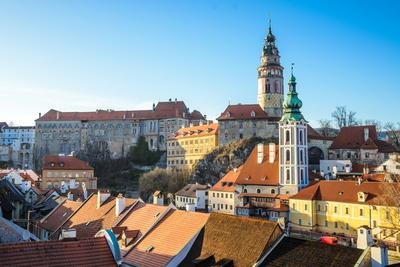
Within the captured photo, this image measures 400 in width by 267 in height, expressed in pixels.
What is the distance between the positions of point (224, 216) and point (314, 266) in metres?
4.78

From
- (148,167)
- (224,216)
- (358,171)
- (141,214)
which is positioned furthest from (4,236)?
(148,167)

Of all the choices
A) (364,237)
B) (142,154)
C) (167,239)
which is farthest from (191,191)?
(364,237)

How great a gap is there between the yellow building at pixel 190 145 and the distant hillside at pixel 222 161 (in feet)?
17.9

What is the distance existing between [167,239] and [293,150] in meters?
37.6

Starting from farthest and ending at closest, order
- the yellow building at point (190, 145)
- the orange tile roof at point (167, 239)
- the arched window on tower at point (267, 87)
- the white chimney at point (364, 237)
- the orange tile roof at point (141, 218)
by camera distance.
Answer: the yellow building at point (190, 145) → the arched window on tower at point (267, 87) → the orange tile roof at point (141, 218) → the orange tile roof at point (167, 239) → the white chimney at point (364, 237)

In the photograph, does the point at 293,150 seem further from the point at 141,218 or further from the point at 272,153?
the point at 141,218

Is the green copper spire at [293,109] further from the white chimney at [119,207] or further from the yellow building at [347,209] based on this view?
the white chimney at [119,207]

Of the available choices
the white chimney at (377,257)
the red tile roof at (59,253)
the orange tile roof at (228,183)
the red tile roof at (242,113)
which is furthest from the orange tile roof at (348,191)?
the red tile roof at (242,113)

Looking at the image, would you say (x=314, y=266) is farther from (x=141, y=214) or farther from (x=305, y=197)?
(x=305, y=197)

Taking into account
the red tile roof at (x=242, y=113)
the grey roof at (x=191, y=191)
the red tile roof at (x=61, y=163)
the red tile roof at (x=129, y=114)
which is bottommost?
the grey roof at (x=191, y=191)

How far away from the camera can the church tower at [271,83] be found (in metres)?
82.6

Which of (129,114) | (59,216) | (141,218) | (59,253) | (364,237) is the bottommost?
(59,216)

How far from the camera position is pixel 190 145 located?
87.7m

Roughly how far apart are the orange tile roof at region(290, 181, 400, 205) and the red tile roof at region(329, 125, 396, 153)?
72.3ft
